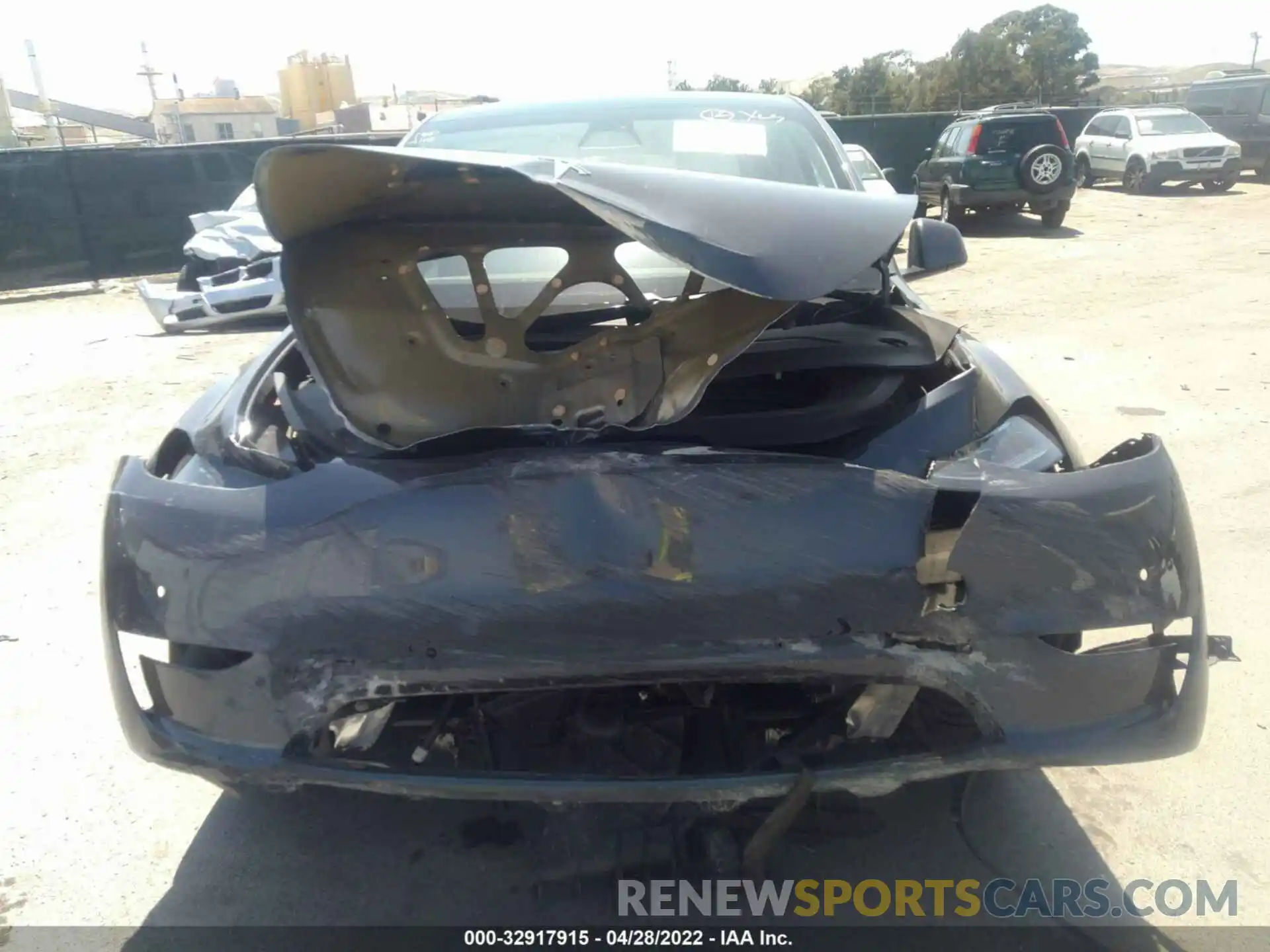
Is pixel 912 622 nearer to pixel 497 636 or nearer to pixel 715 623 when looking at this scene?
pixel 715 623

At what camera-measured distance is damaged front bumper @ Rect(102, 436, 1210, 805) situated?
173 centimetres

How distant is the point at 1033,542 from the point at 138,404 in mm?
6146

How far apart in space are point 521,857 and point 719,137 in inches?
91.5

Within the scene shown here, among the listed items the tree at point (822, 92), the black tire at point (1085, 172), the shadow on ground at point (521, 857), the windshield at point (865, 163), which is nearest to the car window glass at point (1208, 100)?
the black tire at point (1085, 172)

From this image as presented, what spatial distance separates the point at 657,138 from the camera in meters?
3.31

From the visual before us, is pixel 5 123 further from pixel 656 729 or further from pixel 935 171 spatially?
pixel 656 729

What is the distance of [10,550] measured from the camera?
4129 mm

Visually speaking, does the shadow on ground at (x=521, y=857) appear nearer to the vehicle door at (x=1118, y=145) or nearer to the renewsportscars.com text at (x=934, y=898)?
the renewsportscars.com text at (x=934, y=898)

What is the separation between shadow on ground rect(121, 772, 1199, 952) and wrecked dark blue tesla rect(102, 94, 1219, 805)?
0.94 ft

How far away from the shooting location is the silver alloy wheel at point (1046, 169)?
13.7 m

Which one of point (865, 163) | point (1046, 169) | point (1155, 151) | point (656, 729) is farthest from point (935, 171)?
point (656, 729)

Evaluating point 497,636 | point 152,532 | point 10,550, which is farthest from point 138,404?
point 497,636

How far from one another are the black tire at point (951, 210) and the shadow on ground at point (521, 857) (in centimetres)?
1371

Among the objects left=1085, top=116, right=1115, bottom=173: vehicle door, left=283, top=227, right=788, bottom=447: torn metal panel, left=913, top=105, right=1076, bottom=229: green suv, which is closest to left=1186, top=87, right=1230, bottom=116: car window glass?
left=1085, top=116, right=1115, bottom=173: vehicle door
